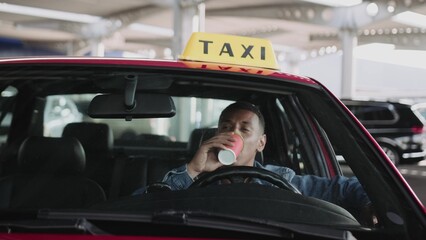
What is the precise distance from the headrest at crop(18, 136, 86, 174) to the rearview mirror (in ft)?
2.19

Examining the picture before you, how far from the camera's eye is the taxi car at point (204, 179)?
1783 mm

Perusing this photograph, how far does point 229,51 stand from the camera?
258 centimetres

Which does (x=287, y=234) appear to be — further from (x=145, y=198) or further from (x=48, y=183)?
(x=48, y=183)

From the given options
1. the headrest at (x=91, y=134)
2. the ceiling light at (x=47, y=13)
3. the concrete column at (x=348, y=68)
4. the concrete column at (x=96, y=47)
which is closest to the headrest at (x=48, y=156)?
the headrest at (x=91, y=134)

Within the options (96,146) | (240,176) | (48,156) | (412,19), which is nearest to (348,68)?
(412,19)

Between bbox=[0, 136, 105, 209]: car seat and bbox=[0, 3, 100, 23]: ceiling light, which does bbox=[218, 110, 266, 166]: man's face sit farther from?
bbox=[0, 3, 100, 23]: ceiling light

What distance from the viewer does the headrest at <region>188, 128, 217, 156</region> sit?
2921 millimetres

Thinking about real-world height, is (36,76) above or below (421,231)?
above

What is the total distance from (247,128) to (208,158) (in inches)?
9.7

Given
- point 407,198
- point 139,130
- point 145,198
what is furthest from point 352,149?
point 139,130

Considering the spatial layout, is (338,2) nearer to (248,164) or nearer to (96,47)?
(96,47)

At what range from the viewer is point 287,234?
176cm

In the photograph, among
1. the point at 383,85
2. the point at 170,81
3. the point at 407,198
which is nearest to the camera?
the point at 407,198

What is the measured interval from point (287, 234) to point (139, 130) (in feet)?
10.7
